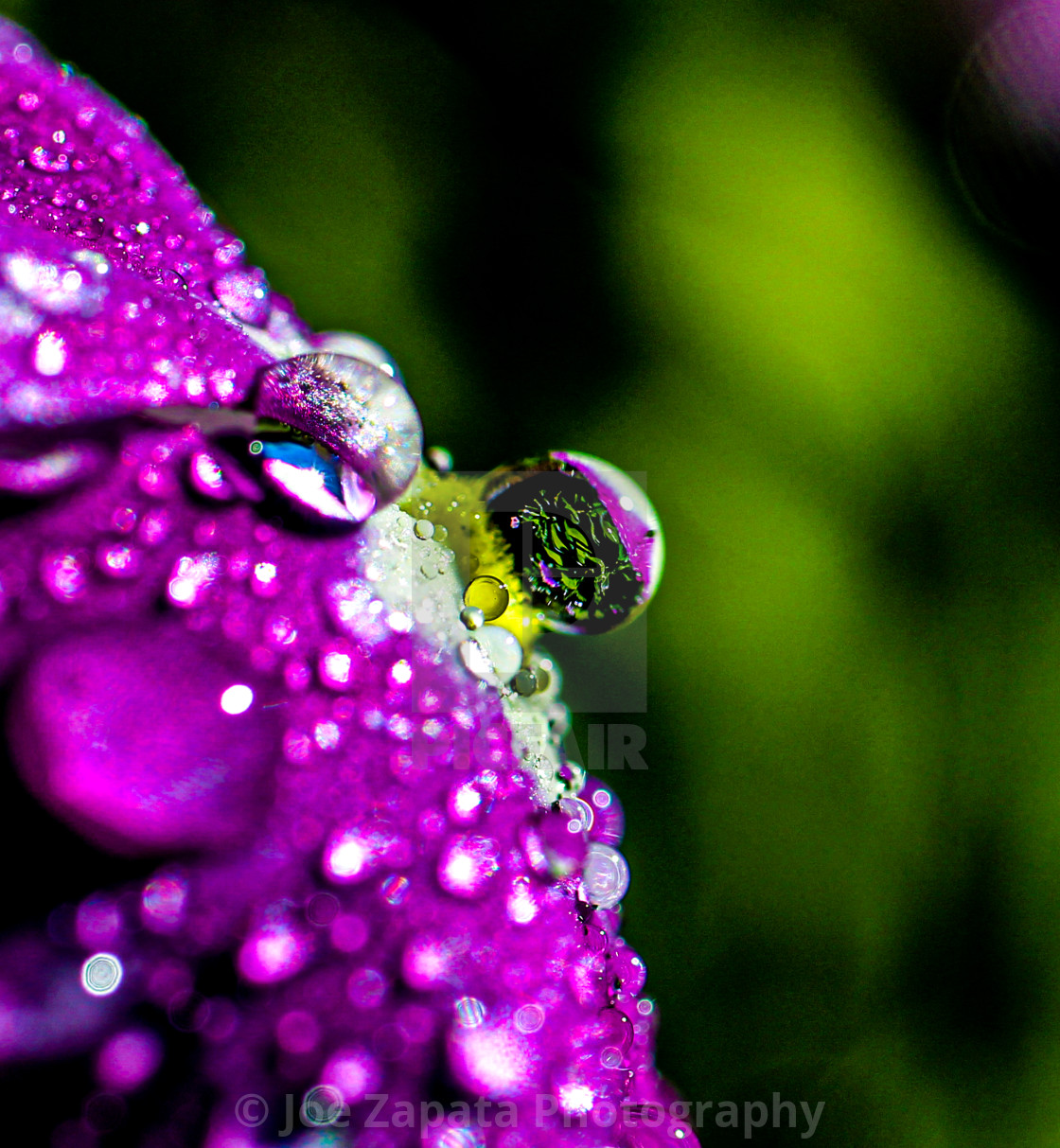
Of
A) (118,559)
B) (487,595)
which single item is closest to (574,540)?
(487,595)

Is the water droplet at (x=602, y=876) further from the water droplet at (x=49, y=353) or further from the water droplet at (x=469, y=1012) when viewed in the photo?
the water droplet at (x=49, y=353)

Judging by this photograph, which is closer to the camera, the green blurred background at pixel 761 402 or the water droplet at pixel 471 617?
the water droplet at pixel 471 617

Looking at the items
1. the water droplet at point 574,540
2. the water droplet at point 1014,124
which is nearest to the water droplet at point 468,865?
the water droplet at point 574,540

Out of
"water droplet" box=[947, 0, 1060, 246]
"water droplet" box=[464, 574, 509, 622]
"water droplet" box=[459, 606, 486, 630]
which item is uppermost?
"water droplet" box=[947, 0, 1060, 246]

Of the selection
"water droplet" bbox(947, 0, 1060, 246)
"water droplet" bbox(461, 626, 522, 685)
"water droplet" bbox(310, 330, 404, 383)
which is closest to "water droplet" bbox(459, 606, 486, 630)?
"water droplet" bbox(461, 626, 522, 685)

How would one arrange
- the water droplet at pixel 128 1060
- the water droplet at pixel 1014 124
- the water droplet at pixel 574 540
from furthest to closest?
the water droplet at pixel 1014 124 < the water droplet at pixel 574 540 < the water droplet at pixel 128 1060

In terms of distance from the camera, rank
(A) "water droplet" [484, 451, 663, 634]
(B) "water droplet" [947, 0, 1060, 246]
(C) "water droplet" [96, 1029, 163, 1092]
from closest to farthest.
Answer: (C) "water droplet" [96, 1029, 163, 1092] < (A) "water droplet" [484, 451, 663, 634] < (B) "water droplet" [947, 0, 1060, 246]

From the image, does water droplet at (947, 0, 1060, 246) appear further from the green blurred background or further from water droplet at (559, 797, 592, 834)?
water droplet at (559, 797, 592, 834)

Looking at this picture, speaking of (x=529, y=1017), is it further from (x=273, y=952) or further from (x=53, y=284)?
(x=53, y=284)
